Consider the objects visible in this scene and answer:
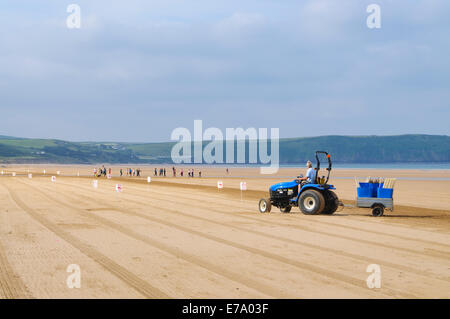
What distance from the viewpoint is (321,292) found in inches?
328

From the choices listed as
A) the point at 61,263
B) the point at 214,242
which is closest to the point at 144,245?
the point at 214,242

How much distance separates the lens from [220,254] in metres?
11.7

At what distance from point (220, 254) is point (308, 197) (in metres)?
8.67

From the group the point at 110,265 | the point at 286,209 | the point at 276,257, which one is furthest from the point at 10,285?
the point at 286,209

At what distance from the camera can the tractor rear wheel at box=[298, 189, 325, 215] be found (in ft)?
64.1

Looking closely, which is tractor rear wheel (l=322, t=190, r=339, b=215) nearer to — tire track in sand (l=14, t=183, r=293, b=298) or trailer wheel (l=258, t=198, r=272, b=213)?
trailer wheel (l=258, t=198, r=272, b=213)

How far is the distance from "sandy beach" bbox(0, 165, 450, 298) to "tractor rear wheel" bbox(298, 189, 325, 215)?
13.3 inches

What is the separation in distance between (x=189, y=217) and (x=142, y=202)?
23.3 feet

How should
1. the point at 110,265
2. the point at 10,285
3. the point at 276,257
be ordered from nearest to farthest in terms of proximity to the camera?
the point at 10,285 → the point at 110,265 → the point at 276,257

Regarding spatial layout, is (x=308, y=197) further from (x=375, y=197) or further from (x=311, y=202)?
(x=375, y=197)

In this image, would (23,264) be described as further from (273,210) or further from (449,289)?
(273,210)

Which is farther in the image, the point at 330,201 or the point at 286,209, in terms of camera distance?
the point at 286,209

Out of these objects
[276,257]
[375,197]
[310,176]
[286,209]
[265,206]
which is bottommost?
[276,257]

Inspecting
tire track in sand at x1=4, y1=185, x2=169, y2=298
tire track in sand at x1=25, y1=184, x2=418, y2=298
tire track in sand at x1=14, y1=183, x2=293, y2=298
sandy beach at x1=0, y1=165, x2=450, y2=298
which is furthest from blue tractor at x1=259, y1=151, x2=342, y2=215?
tire track in sand at x1=4, y1=185, x2=169, y2=298
